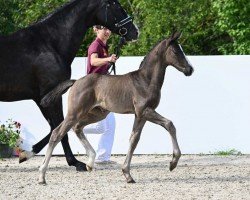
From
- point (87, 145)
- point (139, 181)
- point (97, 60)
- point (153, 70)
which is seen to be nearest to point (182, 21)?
point (97, 60)

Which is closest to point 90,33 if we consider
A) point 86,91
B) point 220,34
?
point 220,34

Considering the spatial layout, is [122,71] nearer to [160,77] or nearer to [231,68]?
[231,68]

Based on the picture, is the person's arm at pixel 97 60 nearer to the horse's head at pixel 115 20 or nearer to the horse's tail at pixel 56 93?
the horse's head at pixel 115 20

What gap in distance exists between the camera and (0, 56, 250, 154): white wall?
15.1 metres

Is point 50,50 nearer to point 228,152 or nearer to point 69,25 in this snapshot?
point 69,25

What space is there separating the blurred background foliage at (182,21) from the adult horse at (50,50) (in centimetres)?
913

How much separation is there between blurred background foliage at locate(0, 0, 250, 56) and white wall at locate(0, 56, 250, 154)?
20.5 feet

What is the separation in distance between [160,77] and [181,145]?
4.33m

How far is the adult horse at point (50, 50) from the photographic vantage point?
39.8 ft

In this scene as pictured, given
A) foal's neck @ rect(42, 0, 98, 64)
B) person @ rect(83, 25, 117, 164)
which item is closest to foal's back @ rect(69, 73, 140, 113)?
person @ rect(83, 25, 117, 164)

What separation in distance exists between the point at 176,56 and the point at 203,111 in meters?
4.43

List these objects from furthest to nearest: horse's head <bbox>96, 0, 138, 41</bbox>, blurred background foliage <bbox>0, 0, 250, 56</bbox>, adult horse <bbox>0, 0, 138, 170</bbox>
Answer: blurred background foliage <bbox>0, 0, 250, 56</bbox> → horse's head <bbox>96, 0, 138, 41</bbox> → adult horse <bbox>0, 0, 138, 170</bbox>

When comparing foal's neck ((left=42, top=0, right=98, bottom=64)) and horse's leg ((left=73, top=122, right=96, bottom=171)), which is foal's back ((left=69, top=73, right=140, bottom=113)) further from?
foal's neck ((left=42, top=0, right=98, bottom=64))

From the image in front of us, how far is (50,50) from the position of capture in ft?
40.0
